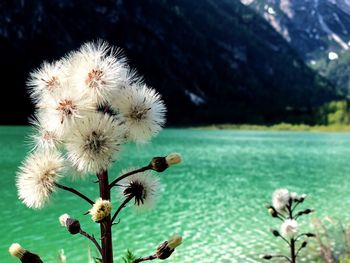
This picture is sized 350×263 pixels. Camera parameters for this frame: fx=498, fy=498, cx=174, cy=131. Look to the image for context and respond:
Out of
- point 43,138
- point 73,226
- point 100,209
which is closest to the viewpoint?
point 100,209

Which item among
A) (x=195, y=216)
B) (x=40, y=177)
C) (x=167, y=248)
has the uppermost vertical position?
(x=40, y=177)

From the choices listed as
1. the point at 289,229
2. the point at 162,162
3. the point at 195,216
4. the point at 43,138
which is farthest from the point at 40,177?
the point at 195,216

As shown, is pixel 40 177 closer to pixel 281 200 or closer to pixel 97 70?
pixel 97 70

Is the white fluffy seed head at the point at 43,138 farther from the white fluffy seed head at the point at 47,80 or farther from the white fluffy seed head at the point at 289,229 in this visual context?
the white fluffy seed head at the point at 289,229

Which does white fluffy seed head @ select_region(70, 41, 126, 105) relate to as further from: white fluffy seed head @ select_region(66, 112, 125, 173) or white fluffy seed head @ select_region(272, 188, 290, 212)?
white fluffy seed head @ select_region(272, 188, 290, 212)

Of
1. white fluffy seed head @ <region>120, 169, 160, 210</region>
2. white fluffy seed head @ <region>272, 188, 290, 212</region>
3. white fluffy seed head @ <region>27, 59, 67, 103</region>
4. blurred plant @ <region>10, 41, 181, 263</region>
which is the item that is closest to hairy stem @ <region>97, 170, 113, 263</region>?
blurred plant @ <region>10, 41, 181, 263</region>

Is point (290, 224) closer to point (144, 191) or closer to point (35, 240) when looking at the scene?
point (144, 191)

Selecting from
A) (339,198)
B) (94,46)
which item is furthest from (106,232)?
(339,198)
